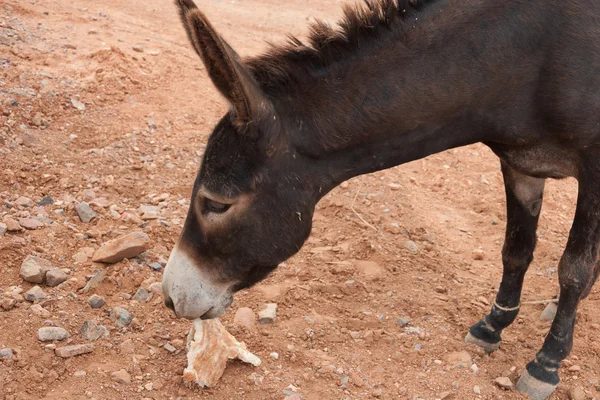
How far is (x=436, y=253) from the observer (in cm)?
542

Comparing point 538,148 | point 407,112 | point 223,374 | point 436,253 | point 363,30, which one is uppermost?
point 363,30

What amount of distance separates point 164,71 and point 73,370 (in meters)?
4.57

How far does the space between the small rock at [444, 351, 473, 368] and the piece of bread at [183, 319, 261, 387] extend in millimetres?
1284

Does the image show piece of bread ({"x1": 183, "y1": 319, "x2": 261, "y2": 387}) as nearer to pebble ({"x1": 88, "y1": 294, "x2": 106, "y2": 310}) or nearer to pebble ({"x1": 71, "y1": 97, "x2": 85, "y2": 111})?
pebble ({"x1": 88, "y1": 294, "x2": 106, "y2": 310})

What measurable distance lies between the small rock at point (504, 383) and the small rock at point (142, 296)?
2.30 meters

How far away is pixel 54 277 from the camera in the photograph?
4.29 metres

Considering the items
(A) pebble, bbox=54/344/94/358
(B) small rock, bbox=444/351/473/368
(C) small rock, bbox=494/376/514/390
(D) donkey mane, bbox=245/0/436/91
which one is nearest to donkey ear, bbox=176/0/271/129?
(D) donkey mane, bbox=245/0/436/91

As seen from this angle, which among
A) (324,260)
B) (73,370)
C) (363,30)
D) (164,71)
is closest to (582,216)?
(363,30)

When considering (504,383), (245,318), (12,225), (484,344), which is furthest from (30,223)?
(504,383)

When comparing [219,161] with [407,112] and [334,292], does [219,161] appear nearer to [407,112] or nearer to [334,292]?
[407,112]

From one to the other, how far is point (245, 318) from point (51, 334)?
1.19m

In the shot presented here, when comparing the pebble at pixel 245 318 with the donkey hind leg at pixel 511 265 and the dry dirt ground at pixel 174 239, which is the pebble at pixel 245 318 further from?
the donkey hind leg at pixel 511 265

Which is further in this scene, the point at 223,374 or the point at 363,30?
the point at 223,374

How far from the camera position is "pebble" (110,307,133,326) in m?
4.14
